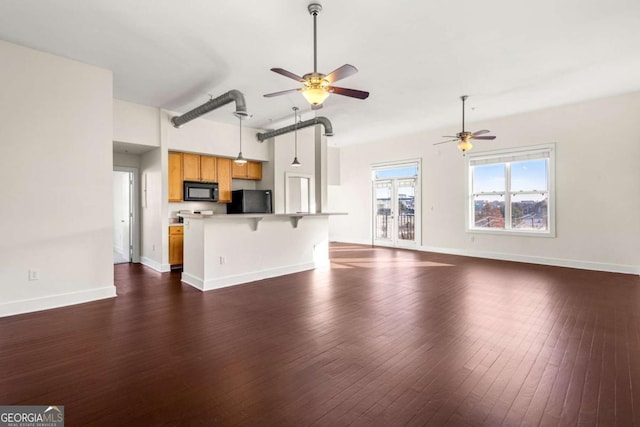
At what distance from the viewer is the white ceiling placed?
3.08 metres

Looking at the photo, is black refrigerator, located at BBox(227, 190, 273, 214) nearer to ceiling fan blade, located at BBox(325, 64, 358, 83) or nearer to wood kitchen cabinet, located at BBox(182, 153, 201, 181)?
wood kitchen cabinet, located at BBox(182, 153, 201, 181)

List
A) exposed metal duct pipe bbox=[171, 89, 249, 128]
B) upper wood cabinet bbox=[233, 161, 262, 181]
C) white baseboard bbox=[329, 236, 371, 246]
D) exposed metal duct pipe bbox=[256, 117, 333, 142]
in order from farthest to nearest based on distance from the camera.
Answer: white baseboard bbox=[329, 236, 371, 246] → upper wood cabinet bbox=[233, 161, 262, 181] → exposed metal duct pipe bbox=[256, 117, 333, 142] → exposed metal duct pipe bbox=[171, 89, 249, 128]

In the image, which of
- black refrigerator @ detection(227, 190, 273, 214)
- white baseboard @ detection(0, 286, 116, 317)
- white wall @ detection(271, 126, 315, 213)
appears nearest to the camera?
white baseboard @ detection(0, 286, 116, 317)

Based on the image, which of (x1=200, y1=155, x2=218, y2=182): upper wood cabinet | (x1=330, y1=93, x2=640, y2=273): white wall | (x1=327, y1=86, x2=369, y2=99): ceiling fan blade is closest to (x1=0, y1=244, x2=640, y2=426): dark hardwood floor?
(x1=330, y1=93, x2=640, y2=273): white wall

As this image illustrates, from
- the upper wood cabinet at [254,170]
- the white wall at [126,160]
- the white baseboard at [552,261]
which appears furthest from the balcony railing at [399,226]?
the white wall at [126,160]

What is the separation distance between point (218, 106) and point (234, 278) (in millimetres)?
2704

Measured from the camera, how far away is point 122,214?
7617mm

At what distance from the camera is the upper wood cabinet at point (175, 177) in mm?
6441

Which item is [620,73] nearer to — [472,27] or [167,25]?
[472,27]

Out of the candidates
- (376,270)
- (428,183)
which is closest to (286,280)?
(376,270)

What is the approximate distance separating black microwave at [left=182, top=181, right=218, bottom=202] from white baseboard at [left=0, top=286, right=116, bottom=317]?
8.81ft

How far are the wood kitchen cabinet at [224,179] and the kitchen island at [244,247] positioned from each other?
2.18 meters

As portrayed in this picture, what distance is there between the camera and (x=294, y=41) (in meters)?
3.65

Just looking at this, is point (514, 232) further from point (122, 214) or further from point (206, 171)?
point (122, 214)
